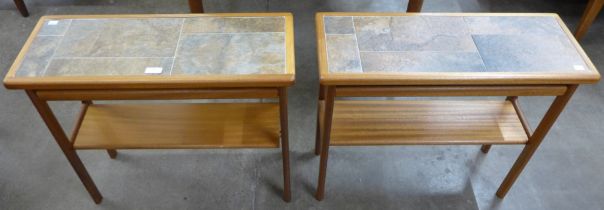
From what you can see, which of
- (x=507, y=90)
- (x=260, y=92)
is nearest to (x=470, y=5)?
(x=507, y=90)

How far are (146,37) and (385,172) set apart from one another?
3.75 ft

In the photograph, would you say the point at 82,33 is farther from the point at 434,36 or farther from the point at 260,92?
the point at 434,36

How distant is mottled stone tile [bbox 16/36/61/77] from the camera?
116cm

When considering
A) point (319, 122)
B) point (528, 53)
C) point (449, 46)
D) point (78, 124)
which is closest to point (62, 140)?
point (78, 124)

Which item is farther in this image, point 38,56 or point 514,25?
point 514,25

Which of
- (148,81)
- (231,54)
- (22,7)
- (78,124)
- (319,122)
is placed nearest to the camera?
(148,81)

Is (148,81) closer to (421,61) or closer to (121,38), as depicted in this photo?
(121,38)

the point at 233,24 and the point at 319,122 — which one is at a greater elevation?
the point at 233,24

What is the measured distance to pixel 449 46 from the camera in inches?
50.0

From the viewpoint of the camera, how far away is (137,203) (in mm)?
1715

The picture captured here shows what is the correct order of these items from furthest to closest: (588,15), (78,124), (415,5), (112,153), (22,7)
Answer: (22,7) < (588,15) < (415,5) < (112,153) < (78,124)

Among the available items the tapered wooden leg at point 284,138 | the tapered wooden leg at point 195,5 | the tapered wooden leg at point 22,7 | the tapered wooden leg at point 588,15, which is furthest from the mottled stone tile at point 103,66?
the tapered wooden leg at point 588,15

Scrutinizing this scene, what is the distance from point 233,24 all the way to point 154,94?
347 mm

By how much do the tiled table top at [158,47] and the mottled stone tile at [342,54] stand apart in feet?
0.39
